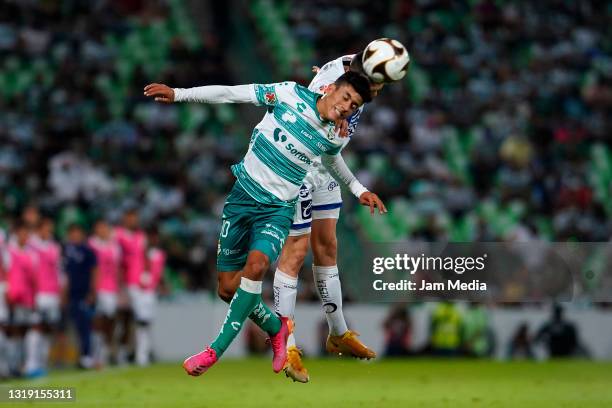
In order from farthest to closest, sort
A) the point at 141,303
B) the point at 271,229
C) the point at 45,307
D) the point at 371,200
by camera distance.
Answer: the point at 141,303 < the point at 45,307 < the point at 371,200 < the point at 271,229

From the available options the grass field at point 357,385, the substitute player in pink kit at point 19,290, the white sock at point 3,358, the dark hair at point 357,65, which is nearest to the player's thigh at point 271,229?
the dark hair at point 357,65

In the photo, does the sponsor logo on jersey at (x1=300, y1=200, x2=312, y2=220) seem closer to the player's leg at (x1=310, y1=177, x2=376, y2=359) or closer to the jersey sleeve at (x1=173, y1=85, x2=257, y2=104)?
the player's leg at (x1=310, y1=177, x2=376, y2=359)

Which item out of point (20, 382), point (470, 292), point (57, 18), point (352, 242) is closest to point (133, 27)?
point (57, 18)

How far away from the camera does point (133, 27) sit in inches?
1117

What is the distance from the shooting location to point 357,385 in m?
15.5

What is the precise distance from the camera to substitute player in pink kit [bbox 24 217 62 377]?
63.1ft

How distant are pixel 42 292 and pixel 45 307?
0.36 metres

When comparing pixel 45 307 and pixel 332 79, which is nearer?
pixel 332 79

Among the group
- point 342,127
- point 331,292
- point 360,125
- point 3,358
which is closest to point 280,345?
point 331,292

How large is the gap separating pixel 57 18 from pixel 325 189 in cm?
1749

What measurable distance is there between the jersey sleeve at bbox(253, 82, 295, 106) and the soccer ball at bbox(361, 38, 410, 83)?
2.22ft

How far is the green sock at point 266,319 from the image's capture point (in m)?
11.3

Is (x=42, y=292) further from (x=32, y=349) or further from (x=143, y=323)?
(x=143, y=323)

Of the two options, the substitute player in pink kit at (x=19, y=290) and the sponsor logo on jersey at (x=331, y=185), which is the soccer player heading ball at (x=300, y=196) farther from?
the substitute player in pink kit at (x=19, y=290)
